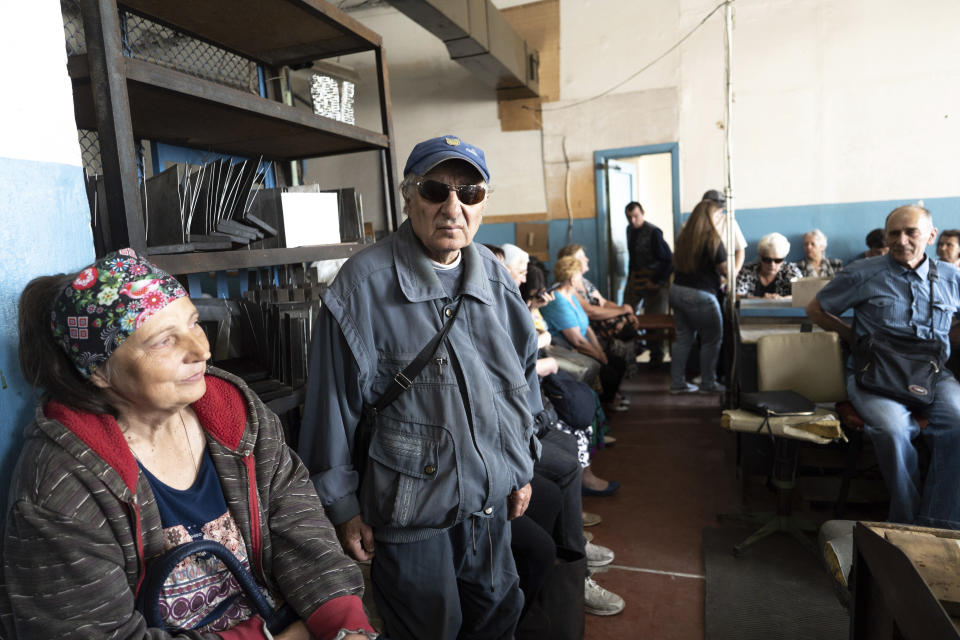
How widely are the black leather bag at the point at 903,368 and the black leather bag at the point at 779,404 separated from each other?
30 centimetres

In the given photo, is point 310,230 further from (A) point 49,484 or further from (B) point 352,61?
(B) point 352,61

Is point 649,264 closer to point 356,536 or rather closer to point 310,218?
point 310,218

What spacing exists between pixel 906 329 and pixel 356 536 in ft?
10.1

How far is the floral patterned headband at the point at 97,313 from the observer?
1.17m

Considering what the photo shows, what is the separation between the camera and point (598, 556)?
123 inches

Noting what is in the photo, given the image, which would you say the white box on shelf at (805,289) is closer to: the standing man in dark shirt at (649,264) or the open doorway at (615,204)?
the standing man in dark shirt at (649,264)

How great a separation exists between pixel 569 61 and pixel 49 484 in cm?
815

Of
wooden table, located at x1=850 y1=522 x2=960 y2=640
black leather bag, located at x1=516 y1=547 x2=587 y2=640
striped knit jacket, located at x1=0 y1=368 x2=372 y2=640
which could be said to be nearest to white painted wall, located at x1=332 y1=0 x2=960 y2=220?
black leather bag, located at x1=516 y1=547 x2=587 y2=640

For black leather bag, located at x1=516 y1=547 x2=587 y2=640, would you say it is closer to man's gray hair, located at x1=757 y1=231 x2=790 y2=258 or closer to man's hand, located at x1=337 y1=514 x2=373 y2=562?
man's hand, located at x1=337 y1=514 x2=373 y2=562

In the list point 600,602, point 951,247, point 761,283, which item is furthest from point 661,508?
point 951,247

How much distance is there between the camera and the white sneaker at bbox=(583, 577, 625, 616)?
8.89 ft

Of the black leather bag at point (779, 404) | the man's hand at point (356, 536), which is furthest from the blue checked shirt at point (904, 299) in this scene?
the man's hand at point (356, 536)

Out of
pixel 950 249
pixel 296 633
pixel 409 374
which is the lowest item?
pixel 296 633

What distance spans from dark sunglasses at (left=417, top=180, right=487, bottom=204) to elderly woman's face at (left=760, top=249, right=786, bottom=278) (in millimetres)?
5177
